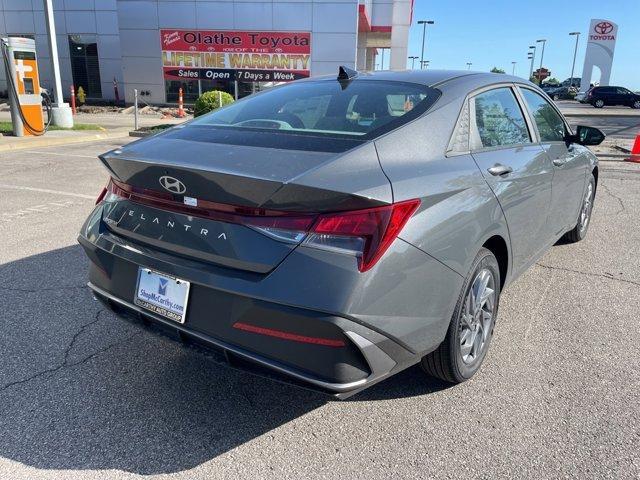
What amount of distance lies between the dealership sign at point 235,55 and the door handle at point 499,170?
80.2 feet

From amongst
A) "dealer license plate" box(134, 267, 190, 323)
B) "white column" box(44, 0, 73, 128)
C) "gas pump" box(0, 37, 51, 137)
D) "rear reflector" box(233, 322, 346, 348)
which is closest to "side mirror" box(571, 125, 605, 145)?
"rear reflector" box(233, 322, 346, 348)

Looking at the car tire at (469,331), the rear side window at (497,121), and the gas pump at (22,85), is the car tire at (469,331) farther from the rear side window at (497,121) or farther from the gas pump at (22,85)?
the gas pump at (22,85)

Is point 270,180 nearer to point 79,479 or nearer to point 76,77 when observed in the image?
point 79,479

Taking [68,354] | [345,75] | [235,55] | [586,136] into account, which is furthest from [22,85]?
[235,55]

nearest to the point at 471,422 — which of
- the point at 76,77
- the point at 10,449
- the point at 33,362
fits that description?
the point at 10,449

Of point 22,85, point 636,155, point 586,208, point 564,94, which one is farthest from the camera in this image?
point 564,94

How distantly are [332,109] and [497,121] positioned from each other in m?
1.07

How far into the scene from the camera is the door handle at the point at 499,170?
2902 millimetres

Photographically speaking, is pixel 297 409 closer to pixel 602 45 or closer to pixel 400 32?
pixel 400 32

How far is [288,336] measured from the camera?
2.10 meters

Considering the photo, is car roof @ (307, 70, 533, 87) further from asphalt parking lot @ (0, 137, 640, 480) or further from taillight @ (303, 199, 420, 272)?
asphalt parking lot @ (0, 137, 640, 480)

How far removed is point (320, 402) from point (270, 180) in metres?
1.30

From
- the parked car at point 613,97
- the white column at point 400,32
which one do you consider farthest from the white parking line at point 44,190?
the parked car at point 613,97

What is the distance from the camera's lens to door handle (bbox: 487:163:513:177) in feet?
9.52
